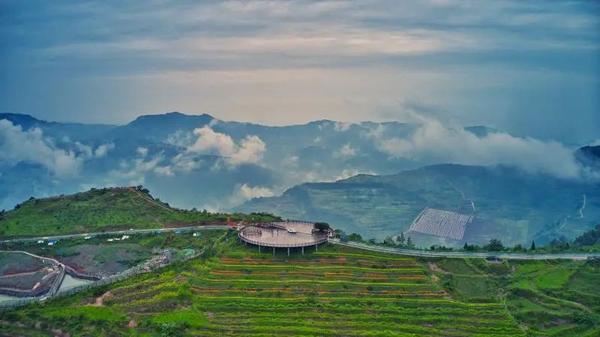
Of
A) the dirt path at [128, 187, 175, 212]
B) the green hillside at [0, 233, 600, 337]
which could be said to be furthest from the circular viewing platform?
the dirt path at [128, 187, 175, 212]

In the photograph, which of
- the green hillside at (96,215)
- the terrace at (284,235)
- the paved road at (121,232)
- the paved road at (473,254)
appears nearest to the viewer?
the paved road at (473,254)

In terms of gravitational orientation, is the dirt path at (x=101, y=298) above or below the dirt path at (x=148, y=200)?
below

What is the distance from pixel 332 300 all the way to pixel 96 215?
164ft

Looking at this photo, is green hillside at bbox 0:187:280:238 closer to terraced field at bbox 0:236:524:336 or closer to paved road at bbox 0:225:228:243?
paved road at bbox 0:225:228:243

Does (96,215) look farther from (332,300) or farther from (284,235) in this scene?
(332,300)

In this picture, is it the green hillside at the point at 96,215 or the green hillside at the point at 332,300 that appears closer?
the green hillside at the point at 332,300

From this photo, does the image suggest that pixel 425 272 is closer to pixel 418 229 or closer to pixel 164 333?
pixel 164 333

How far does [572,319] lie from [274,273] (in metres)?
34.0

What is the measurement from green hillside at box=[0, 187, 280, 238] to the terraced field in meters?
22.3

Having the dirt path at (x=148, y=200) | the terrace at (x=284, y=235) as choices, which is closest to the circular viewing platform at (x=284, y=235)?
the terrace at (x=284, y=235)

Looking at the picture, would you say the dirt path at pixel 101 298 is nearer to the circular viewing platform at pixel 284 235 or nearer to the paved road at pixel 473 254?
the circular viewing platform at pixel 284 235

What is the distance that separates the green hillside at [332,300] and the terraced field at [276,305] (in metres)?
0.12

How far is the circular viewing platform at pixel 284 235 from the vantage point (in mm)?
84562

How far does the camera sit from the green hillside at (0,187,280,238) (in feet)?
329
